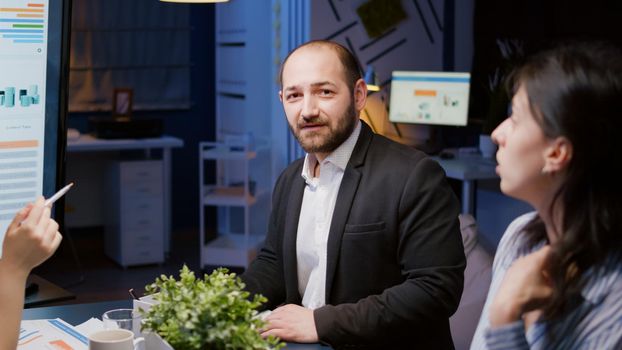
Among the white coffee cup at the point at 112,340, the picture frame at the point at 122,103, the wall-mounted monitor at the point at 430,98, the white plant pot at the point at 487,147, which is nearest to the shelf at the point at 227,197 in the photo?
the picture frame at the point at 122,103

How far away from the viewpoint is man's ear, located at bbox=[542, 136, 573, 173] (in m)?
1.26

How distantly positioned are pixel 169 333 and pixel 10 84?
92 cm

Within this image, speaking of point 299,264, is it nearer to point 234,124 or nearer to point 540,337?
point 540,337

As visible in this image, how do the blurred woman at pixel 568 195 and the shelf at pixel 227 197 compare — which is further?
the shelf at pixel 227 197

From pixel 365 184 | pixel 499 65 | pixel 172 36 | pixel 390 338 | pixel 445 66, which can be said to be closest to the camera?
pixel 390 338

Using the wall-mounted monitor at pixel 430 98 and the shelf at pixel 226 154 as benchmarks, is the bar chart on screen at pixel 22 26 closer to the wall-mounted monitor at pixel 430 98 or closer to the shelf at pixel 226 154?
the shelf at pixel 226 154

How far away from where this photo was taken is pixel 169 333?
1389 millimetres

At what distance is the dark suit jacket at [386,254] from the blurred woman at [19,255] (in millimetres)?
677

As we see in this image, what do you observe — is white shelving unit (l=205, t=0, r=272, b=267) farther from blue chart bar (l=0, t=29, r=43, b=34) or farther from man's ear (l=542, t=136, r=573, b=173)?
man's ear (l=542, t=136, r=573, b=173)

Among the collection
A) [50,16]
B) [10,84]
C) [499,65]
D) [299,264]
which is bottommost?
[299,264]

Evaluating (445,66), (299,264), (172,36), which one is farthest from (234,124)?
(299,264)

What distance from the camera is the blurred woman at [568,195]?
124cm

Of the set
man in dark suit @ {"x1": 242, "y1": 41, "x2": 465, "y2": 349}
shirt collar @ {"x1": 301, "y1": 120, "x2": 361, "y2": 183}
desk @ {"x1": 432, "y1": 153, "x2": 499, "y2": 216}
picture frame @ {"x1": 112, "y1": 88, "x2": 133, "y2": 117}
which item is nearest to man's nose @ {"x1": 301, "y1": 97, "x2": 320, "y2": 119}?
man in dark suit @ {"x1": 242, "y1": 41, "x2": 465, "y2": 349}

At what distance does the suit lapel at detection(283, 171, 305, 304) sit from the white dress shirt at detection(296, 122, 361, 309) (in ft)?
0.04
